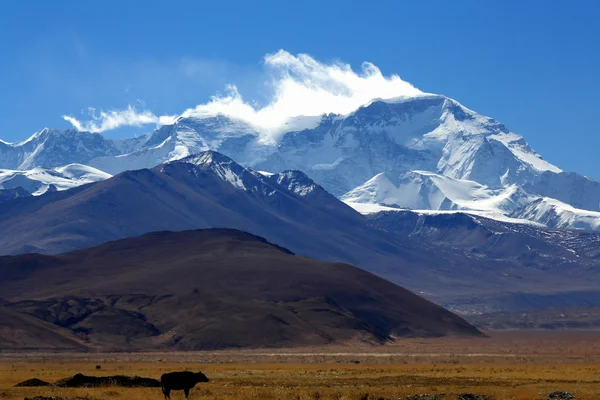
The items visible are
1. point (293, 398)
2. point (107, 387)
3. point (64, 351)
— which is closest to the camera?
point (293, 398)

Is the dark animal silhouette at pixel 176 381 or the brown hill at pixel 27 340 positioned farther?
the brown hill at pixel 27 340

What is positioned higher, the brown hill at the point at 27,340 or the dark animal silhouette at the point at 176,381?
the brown hill at the point at 27,340

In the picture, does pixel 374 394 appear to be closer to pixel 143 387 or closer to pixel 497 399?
pixel 497 399

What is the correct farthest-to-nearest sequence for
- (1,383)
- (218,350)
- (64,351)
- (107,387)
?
1. (218,350)
2. (64,351)
3. (1,383)
4. (107,387)

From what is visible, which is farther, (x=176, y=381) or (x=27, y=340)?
(x=27, y=340)

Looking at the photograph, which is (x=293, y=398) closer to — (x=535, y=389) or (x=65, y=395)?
(x=65, y=395)

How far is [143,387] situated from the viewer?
70.2 meters

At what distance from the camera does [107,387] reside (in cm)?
6950

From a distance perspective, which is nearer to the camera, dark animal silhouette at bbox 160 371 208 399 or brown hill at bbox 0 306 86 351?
dark animal silhouette at bbox 160 371 208 399

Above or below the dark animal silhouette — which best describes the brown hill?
above

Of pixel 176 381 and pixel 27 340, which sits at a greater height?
pixel 27 340

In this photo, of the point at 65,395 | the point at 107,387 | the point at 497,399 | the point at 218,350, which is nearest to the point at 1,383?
the point at 107,387

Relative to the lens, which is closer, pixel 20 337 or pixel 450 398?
pixel 450 398

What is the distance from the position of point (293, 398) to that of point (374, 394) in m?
5.87
